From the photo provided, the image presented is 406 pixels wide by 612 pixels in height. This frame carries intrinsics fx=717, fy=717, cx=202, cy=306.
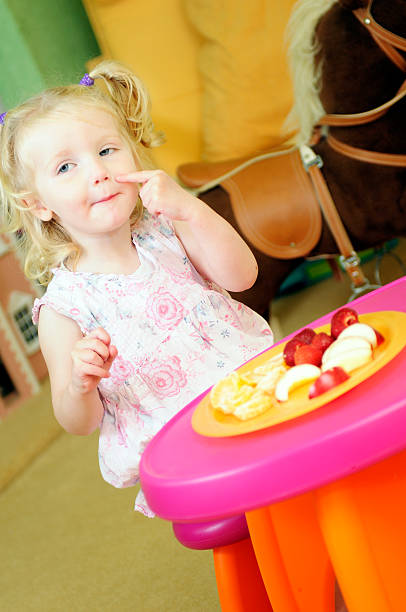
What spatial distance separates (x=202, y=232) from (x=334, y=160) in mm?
787

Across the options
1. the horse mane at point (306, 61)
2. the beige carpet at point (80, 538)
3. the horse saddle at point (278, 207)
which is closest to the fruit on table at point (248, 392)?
the beige carpet at point (80, 538)

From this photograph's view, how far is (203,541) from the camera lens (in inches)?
30.6

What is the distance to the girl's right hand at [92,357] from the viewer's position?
0.71m

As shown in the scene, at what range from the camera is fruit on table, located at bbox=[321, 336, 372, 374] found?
606 millimetres

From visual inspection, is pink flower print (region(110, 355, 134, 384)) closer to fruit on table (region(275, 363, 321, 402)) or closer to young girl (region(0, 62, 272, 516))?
young girl (region(0, 62, 272, 516))

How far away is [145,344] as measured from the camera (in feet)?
2.96

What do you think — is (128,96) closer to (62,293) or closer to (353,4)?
(62,293)

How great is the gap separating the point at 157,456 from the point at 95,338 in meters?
0.15

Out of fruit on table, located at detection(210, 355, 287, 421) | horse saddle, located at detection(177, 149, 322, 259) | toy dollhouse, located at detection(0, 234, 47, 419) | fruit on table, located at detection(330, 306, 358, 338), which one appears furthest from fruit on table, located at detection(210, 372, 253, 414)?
toy dollhouse, located at detection(0, 234, 47, 419)

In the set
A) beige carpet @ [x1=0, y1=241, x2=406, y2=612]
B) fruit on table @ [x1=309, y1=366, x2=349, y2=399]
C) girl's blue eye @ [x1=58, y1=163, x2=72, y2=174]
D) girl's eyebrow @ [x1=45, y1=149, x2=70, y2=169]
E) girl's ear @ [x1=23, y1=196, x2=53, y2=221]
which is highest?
girl's eyebrow @ [x1=45, y1=149, x2=70, y2=169]

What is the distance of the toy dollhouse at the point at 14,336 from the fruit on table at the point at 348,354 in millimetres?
1580

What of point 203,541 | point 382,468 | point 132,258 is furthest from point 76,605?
point 382,468

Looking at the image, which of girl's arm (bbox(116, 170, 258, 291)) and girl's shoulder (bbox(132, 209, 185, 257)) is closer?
girl's arm (bbox(116, 170, 258, 291))

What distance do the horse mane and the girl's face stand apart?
796mm
